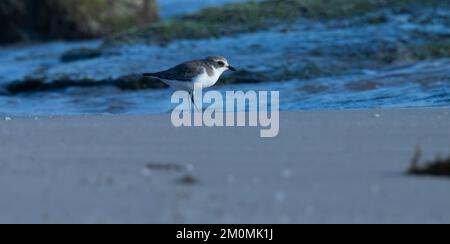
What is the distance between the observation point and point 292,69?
1234cm

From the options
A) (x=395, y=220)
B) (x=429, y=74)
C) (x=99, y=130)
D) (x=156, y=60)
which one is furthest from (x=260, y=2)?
(x=395, y=220)

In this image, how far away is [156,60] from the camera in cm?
1373

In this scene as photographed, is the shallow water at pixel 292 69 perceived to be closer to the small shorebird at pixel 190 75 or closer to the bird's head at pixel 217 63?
the bird's head at pixel 217 63

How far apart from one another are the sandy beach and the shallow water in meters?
2.98

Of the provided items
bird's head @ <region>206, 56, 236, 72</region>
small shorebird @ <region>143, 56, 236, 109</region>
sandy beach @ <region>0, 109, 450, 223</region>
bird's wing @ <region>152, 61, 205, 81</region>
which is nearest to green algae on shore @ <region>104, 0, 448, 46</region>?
bird's head @ <region>206, 56, 236, 72</region>

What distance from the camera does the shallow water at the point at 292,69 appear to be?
33.8ft

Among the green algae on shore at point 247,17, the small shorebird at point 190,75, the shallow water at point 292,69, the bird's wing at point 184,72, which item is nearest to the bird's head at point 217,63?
the small shorebird at point 190,75

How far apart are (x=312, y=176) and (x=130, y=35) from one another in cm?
1087

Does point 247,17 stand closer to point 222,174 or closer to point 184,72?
point 184,72

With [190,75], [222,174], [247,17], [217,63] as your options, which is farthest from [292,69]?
[222,174]

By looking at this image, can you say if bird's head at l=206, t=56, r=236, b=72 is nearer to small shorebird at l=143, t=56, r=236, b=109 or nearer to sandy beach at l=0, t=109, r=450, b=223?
small shorebird at l=143, t=56, r=236, b=109

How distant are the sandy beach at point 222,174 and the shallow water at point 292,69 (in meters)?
2.98

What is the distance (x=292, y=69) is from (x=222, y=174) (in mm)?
7448
